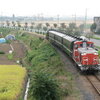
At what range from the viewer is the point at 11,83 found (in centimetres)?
2497

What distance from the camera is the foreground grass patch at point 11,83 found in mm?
20844

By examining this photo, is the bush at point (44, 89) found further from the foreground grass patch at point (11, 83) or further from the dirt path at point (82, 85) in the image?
the foreground grass patch at point (11, 83)

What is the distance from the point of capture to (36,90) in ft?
59.8

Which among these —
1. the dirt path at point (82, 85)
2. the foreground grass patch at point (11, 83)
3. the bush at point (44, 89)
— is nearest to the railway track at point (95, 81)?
the dirt path at point (82, 85)

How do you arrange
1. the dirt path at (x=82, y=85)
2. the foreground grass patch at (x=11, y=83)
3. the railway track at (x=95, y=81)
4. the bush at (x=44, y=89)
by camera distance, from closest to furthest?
the bush at (x=44, y=89), the dirt path at (x=82, y=85), the foreground grass patch at (x=11, y=83), the railway track at (x=95, y=81)

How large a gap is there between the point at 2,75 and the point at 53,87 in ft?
40.2

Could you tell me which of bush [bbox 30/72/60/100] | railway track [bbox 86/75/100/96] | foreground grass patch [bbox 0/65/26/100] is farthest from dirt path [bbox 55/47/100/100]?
foreground grass patch [bbox 0/65/26/100]

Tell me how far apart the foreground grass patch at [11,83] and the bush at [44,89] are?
285cm

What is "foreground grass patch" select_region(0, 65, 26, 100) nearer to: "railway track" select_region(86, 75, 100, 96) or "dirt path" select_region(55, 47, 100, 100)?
"dirt path" select_region(55, 47, 100, 100)

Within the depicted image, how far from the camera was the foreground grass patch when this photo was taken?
20844mm

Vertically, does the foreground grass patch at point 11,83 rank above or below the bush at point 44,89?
below

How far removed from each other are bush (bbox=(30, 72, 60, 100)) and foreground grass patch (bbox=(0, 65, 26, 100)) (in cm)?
285

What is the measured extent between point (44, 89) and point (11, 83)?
7.51 metres

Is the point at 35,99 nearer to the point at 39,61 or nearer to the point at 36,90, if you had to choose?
the point at 36,90
